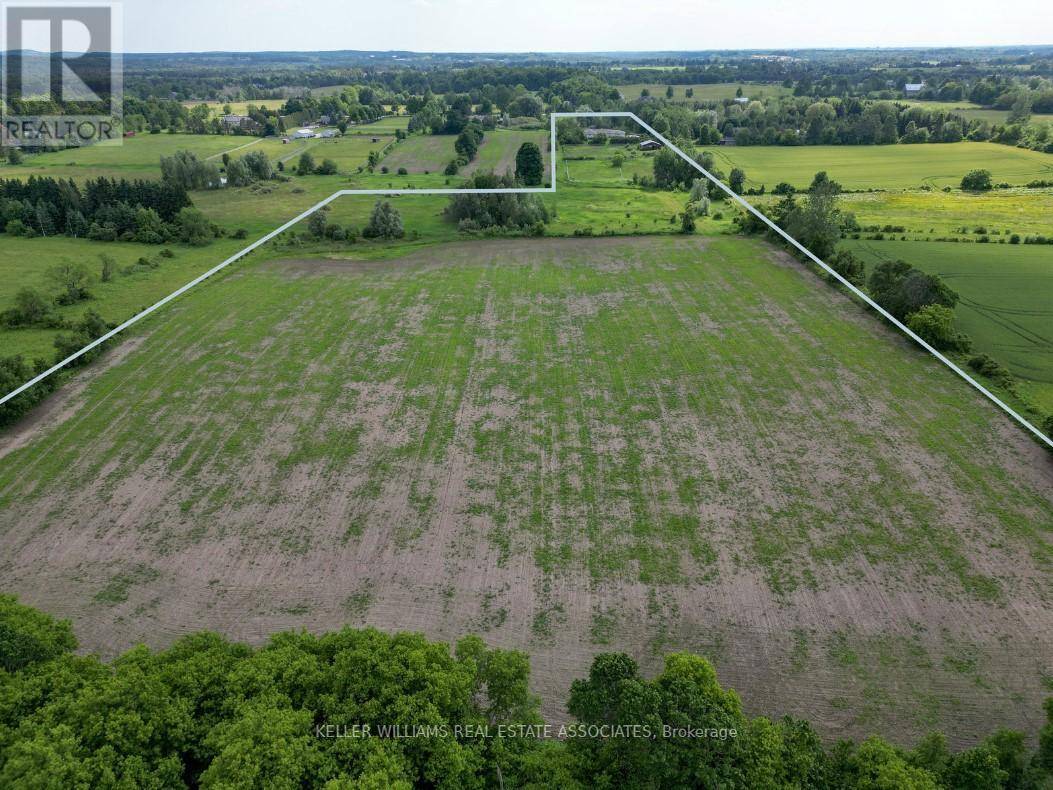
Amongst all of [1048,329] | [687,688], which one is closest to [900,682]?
[687,688]

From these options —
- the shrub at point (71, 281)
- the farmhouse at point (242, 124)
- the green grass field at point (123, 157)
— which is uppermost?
the farmhouse at point (242, 124)

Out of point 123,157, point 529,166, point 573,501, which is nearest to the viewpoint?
point 573,501

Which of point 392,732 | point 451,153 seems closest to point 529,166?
point 451,153

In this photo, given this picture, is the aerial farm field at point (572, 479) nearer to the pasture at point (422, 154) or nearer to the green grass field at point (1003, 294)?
the green grass field at point (1003, 294)

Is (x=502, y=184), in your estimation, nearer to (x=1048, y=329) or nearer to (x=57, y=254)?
(x=57, y=254)

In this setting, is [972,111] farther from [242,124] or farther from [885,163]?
[242,124]

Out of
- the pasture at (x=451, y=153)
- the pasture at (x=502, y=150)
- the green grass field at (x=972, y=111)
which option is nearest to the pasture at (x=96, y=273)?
the pasture at (x=451, y=153)

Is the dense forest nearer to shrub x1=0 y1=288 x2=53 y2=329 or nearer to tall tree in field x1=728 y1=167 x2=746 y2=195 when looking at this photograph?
shrub x1=0 y1=288 x2=53 y2=329
